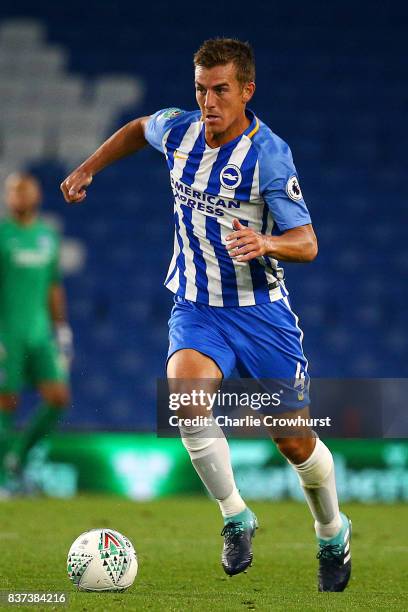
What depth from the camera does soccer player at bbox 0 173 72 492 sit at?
1006 cm

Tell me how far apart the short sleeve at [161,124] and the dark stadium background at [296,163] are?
8.09 m

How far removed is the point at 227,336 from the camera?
16.1ft

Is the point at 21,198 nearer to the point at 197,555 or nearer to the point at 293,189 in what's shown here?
the point at 197,555

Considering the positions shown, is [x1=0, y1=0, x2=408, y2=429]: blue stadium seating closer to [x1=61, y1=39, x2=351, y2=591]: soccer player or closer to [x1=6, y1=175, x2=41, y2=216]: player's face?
[x1=6, y1=175, x2=41, y2=216]: player's face

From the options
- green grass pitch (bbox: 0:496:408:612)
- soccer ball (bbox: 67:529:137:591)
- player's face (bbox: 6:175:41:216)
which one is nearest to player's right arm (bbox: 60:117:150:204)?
soccer ball (bbox: 67:529:137:591)

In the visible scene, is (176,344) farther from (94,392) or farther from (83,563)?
(94,392)

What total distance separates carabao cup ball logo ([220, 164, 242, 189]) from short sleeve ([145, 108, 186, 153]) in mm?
422

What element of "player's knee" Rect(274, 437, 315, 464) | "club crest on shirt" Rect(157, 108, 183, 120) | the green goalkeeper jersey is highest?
"club crest on shirt" Rect(157, 108, 183, 120)

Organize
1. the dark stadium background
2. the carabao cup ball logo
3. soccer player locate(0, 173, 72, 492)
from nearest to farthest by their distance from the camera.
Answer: the carabao cup ball logo → soccer player locate(0, 173, 72, 492) → the dark stadium background

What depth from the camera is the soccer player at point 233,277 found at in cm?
473

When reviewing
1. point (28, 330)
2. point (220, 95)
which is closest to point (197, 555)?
point (220, 95)

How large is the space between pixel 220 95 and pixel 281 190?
0.45m

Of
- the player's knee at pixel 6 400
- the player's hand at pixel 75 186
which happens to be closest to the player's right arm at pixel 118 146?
the player's hand at pixel 75 186

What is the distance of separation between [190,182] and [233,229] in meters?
0.31
